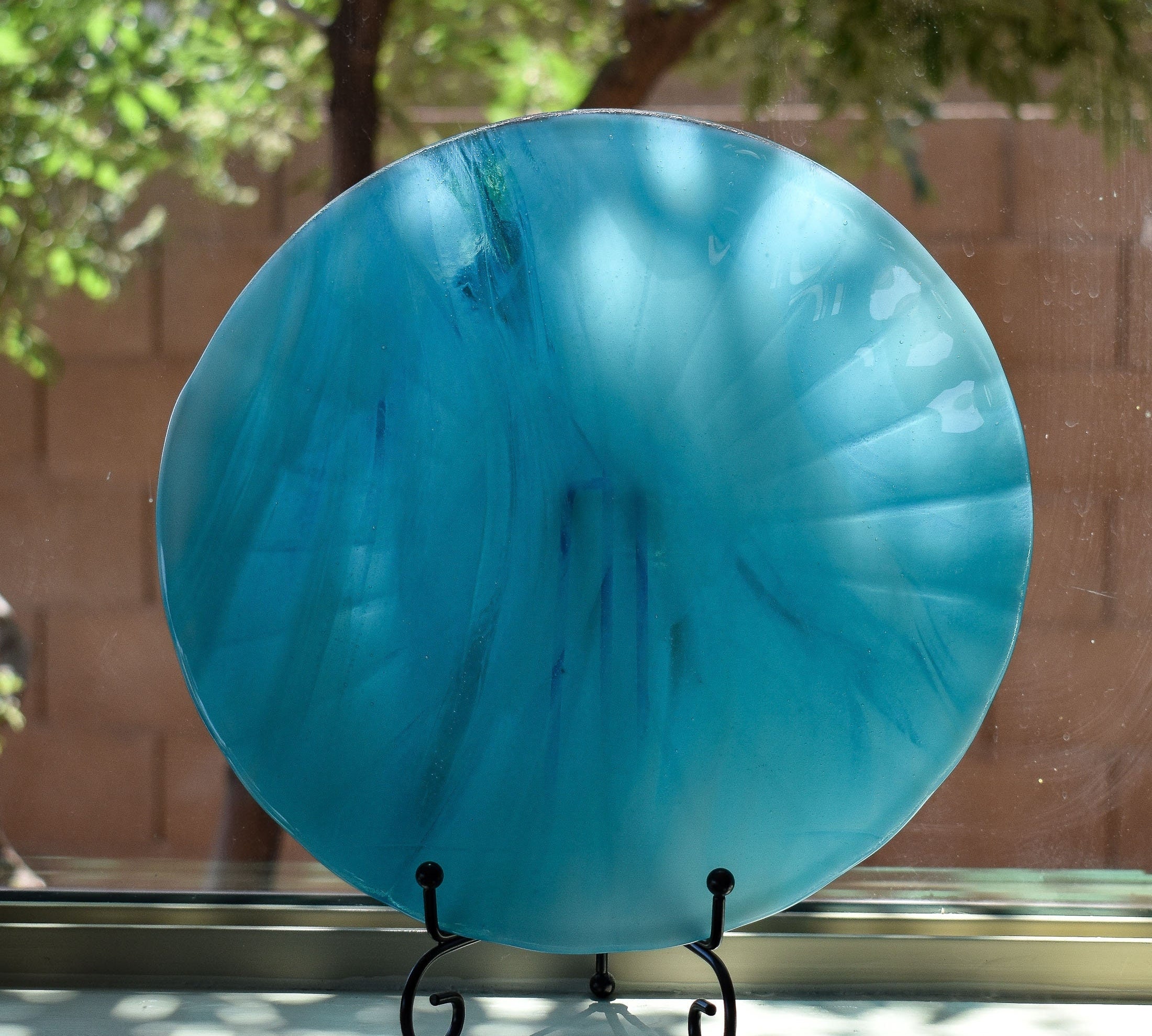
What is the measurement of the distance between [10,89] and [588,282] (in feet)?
3.35

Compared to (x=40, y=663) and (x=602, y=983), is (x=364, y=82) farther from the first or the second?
(x=602, y=983)

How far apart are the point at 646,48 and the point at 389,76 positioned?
0.32m

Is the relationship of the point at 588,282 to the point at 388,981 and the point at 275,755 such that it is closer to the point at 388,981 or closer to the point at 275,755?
the point at 275,755

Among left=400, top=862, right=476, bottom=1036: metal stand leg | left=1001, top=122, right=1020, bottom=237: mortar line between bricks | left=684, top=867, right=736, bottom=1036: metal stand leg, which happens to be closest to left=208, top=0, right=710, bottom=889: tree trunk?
left=1001, top=122, right=1020, bottom=237: mortar line between bricks

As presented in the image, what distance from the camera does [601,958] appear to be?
0.98 m

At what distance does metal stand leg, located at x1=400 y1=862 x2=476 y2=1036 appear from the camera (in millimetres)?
808

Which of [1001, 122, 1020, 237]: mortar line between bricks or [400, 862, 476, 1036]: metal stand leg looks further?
[1001, 122, 1020, 237]: mortar line between bricks

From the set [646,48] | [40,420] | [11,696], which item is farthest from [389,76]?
[11,696]

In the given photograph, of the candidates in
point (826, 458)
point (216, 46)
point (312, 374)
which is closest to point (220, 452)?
point (312, 374)

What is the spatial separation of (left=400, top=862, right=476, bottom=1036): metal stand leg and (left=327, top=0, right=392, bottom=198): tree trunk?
0.88 m

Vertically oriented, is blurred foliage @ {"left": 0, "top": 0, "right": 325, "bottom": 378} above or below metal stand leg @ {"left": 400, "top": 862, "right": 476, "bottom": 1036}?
above

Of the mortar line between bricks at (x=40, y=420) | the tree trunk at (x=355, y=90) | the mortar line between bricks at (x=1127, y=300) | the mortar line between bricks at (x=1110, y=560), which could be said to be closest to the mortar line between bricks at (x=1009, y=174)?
the mortar line between bricks at (x=1127, y=300)

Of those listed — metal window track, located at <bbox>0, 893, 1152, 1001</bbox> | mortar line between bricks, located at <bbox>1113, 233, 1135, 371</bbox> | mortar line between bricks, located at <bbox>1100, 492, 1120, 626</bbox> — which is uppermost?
mortar line between bricks, located at <bbox>1113, 233, 1135, 371</bbox>

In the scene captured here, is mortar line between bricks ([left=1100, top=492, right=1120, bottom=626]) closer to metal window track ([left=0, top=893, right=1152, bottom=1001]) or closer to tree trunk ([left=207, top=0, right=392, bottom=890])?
metal window track ([left=0, top=893, right=1152, bottom=1001])
